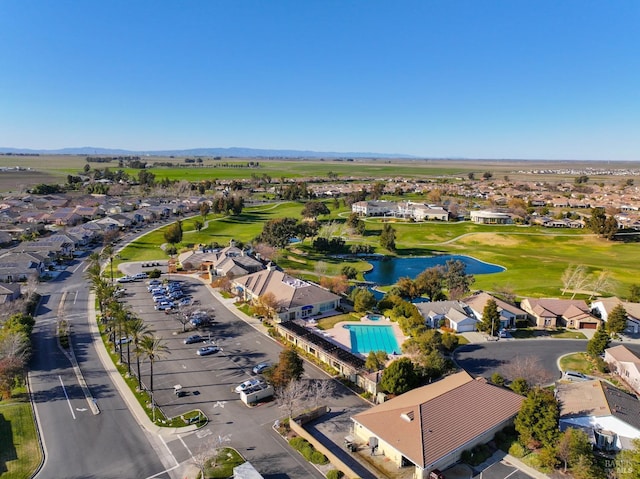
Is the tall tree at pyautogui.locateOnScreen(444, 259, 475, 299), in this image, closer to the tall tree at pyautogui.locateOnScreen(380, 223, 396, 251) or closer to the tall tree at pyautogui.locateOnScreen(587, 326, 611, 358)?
the tall tree at pyautogui.locateOnScreen(587, 326, 611, 358)

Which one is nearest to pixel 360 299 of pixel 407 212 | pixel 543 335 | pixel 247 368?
pixel 247 368

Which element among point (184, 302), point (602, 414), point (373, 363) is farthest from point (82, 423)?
point (602, 414)

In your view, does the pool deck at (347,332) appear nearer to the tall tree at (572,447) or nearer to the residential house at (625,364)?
the tall tree at (572,447)

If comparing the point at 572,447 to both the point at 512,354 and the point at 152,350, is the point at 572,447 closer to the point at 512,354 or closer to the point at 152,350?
the point at 512,354

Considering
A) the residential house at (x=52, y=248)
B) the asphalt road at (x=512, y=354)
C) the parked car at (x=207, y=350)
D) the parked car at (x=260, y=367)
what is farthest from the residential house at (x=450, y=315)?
the residential house at (x=52, y=248)

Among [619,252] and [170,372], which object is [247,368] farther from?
[619,252]

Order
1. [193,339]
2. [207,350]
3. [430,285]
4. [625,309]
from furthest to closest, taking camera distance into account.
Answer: [430,285], [625,309], [193,339], [207,350]

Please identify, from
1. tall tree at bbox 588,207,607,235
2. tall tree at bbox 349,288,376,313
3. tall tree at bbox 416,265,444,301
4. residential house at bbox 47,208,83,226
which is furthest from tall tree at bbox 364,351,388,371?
residential house at bbox 47,208,83,226
